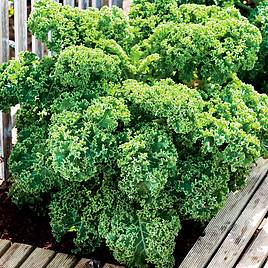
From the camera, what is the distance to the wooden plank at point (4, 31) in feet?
15.4

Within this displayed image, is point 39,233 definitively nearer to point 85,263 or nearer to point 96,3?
point 85,263

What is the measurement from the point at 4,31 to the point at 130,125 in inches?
36.8

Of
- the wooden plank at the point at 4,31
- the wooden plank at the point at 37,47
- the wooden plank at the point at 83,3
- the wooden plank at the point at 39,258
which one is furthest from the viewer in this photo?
the wooden plank at the point at 83,3

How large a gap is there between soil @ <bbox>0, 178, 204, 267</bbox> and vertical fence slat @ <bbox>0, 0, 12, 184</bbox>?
0.81 ft

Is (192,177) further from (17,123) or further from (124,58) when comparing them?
(17,123)

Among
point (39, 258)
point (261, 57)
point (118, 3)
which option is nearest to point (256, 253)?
point (39, 258)

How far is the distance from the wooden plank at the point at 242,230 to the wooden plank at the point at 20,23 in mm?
1598

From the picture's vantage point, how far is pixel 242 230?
482 centimetres

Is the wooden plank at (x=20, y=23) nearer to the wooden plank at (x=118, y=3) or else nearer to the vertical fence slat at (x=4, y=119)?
the vertical fence slat at (x=4, y=119)

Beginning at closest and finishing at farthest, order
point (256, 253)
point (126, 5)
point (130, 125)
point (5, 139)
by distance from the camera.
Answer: point (130, 125), point (256, 253), point (5, 139), point (126, 5)

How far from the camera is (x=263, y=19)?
5.66 meters

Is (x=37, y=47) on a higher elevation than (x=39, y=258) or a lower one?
higher

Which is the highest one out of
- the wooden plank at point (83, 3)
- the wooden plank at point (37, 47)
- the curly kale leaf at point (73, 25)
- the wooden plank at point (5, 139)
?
the curly kale leaf at point (73, 25)

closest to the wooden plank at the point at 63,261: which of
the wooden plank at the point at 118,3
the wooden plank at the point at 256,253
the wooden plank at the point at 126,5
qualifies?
the wooden plank at the point at 256,253
